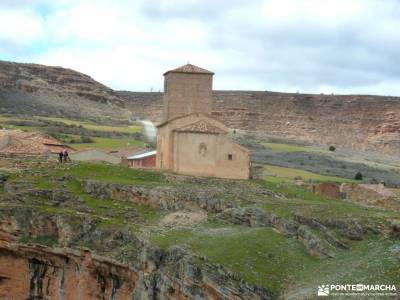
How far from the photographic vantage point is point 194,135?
1332 inches

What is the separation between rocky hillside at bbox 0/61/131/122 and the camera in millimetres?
90062

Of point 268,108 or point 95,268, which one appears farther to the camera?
point 268,108

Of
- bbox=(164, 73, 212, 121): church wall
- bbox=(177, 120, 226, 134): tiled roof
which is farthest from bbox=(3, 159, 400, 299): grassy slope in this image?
bbox=(164, 73, 212, 121): church wall

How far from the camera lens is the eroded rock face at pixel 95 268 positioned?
20.7 meters

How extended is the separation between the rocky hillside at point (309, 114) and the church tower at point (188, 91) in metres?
70.1

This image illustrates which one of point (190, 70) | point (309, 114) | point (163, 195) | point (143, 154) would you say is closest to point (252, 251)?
point (163, 195)

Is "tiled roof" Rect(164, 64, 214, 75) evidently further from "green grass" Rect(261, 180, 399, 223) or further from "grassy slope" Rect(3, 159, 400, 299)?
"green grass" Rect(261, 180, 399, 223)

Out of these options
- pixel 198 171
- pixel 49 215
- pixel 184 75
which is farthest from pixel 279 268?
Result: pixel 184 75

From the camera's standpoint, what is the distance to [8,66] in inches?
3858

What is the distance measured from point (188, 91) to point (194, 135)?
10.6ft

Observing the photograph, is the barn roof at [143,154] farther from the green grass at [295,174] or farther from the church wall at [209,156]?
the church wall at [209,156]

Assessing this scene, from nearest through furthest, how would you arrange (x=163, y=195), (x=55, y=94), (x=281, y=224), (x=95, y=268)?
1. (x=281, y=224)
2. (x=95, y=268)
3. (x=163, y=195)
4. (x=55, y=94)

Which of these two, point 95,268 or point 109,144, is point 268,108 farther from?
point 95,268

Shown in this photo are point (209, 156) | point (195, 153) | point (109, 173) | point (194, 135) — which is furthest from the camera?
point (209, 156)
